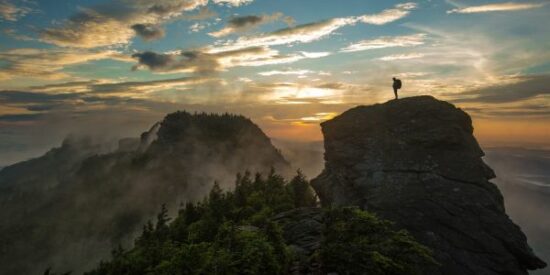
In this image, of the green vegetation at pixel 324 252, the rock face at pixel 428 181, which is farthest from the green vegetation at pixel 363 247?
the rock face at pixel 428 181

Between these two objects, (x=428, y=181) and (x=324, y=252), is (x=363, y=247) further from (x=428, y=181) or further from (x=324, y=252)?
(x=428, y=181)

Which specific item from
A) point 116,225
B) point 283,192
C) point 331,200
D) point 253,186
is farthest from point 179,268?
point 116,225

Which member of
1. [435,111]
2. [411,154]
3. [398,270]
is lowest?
[398,270]

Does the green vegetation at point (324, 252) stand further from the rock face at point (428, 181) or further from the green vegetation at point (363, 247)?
the rock face at point (428, 181)

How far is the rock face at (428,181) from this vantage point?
83.9ft

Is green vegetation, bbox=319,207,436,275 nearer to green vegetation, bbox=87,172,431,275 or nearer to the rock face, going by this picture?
green vegetation, bbox=87,172,431,275

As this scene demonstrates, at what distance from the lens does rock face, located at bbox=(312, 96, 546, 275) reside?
25.6m

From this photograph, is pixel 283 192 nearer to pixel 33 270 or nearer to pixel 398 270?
pixel 398 270

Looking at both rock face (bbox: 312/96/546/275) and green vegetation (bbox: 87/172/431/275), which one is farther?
rock face (bbox: 312/96/546/275)

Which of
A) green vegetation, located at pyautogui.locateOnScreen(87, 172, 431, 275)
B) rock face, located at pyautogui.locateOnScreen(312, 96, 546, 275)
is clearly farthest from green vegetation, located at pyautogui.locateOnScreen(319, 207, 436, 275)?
rock face, located at pyautogui.locateOnScreen(312, 96, 546, 275)

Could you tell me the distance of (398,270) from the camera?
1669cm

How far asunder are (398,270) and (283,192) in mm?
28976

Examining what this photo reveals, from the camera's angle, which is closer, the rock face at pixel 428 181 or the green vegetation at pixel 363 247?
the green vegetation at pixel 363 247

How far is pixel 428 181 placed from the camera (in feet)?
96.5
